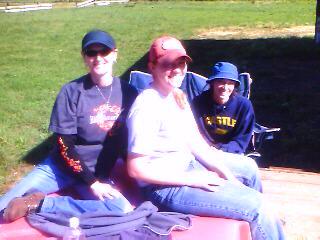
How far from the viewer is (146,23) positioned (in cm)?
2061

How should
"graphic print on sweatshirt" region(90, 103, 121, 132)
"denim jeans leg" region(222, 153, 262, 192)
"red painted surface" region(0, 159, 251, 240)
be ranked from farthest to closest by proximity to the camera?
"denim jeans leg" region(222, 153, 262, 192) → "graphic print on sweatshirt" region(90, 103, 121, 132) → "red painted surface" region(0, 159, 251, 240)

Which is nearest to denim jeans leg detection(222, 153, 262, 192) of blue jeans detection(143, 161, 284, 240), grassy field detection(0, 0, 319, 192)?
blue jeans detection(143, 161, 284, 240)

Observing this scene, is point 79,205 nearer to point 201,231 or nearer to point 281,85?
point 201,231

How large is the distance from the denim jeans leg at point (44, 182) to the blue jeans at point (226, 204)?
65 cm

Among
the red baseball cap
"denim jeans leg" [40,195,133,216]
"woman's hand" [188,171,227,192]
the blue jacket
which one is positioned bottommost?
"denim jeans leg" [40,195,133,216]

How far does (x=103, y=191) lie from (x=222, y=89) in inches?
55.1

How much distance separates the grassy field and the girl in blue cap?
202 cm

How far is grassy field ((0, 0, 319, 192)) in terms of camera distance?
668 cm

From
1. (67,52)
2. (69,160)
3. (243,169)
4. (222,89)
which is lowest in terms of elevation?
(243,169)

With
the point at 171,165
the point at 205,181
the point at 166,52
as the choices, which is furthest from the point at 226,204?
the point at 166,52

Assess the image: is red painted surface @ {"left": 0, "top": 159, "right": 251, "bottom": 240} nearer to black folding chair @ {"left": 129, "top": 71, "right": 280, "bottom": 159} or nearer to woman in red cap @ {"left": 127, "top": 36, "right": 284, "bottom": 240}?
woman in red cap @ {"left": 127, "top": 36, "right": 284, "bottom": 240}

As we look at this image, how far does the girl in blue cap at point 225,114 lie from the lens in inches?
165

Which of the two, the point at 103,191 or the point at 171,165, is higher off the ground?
the point at 171,165

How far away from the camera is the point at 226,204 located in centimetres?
301
